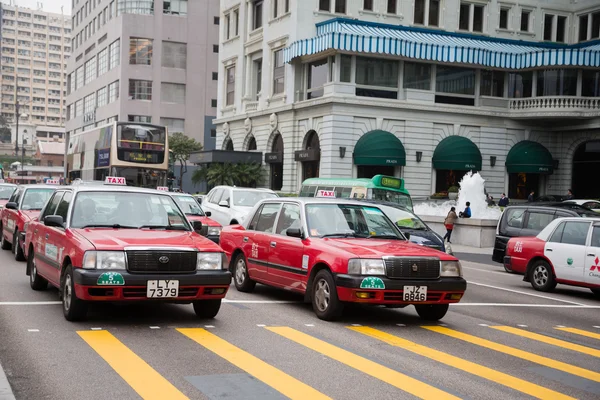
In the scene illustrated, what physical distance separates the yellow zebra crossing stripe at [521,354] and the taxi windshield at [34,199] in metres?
11.4

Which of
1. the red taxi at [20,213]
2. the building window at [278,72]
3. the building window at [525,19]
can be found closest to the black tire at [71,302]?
the red taxi at [20,213]

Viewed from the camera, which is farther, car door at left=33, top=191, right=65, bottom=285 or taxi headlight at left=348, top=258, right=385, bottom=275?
car door at left=33, top=191, right=65, bottom=285

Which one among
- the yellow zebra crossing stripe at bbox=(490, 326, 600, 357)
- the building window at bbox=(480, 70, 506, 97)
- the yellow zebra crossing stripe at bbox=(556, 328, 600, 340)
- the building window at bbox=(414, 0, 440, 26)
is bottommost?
the yellow zebra crossing stripe at bbox=(556, 328, 600, 340)

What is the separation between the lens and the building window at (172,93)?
7606 cm

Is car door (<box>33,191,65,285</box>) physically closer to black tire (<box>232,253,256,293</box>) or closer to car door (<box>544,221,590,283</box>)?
black tire (<box>232,253,256,293</box>)

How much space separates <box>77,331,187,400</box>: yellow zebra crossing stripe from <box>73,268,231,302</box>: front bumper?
1.41 ft

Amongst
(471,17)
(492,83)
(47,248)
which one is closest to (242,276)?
(47,248)

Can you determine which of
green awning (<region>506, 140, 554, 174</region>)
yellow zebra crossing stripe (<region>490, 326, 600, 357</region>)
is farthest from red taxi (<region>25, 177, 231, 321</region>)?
green awning (<region>506, 140, 554, 174</region>)

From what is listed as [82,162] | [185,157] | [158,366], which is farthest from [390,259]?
[185,157]

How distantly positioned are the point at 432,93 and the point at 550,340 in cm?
3694

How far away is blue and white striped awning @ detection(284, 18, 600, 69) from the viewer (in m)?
42.2

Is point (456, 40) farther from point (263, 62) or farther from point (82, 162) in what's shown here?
point (82, 162)

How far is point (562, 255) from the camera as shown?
14961 millimetres

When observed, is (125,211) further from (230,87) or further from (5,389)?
(230,87)
